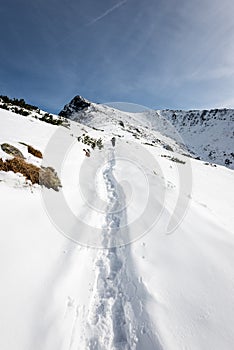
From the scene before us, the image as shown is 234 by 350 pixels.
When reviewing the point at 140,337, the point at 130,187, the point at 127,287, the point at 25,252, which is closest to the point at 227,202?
the point at 130,187

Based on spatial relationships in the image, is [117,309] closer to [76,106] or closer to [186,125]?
[76,106]

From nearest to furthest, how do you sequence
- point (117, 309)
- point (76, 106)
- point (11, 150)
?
point (117, 309) < point (11, 150) < point (76, 106)

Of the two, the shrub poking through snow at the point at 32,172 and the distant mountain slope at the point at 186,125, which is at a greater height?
the distant mountain slope at the point at 186,125

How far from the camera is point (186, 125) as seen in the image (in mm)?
83938

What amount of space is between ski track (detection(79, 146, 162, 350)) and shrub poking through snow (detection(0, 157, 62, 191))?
3.18m

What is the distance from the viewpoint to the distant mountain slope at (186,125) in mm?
55312

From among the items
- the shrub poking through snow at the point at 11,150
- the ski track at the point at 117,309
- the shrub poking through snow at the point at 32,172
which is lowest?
the ski track at the point at 117,309

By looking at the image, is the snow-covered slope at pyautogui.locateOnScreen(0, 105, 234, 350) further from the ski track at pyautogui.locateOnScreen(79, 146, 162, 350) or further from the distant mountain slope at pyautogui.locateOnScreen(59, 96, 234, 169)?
the distant mountain slope at pyautogui.locateOnScreen(59, 96, 234, 169)

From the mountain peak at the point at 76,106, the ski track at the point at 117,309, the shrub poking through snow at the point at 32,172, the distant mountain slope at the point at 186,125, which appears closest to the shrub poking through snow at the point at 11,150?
the shrub poking through snow at the point at 32,172

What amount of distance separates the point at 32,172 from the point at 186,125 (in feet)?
289

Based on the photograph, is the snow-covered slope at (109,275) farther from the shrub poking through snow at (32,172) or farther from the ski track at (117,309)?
the shrub poking through snow at (32,172)

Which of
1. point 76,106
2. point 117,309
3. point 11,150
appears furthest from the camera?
point 76,106

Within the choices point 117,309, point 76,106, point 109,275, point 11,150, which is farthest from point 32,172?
point 76,106

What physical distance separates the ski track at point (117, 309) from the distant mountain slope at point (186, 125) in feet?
147
